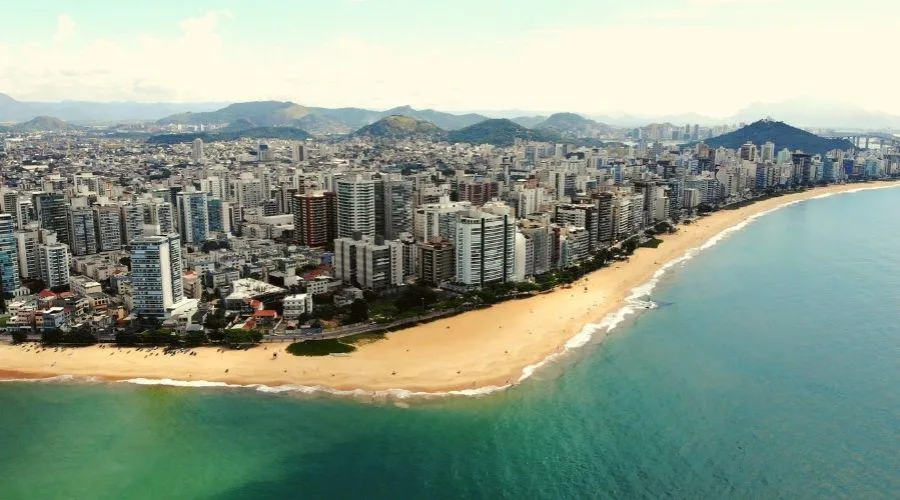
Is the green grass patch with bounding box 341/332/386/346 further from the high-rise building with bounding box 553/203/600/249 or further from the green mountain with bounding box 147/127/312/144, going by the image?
the green mountain with bounding box 147/127/312/144

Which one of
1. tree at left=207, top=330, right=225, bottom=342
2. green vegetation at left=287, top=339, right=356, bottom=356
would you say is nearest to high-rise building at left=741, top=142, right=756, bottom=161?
green vegetation at left=287, top=339, right=356, bottom=356

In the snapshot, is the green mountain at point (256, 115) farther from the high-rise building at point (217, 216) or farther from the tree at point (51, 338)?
the tree at point (51, 338)

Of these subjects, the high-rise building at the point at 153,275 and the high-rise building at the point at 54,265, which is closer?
the high-rise building at the point at 153,275

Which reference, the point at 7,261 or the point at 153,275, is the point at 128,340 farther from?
the point at 7,261

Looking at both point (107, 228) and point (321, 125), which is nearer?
point (107, 228)

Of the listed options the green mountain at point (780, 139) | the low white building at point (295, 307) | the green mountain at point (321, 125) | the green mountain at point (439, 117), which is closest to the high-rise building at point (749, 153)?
the green mountain at point (780, 139)

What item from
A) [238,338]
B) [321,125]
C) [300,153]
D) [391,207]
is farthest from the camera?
[321,125]

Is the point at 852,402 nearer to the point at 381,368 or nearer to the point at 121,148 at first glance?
the point at 381,368

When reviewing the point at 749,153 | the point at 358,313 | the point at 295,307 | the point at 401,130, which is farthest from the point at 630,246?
the point at 401,130
